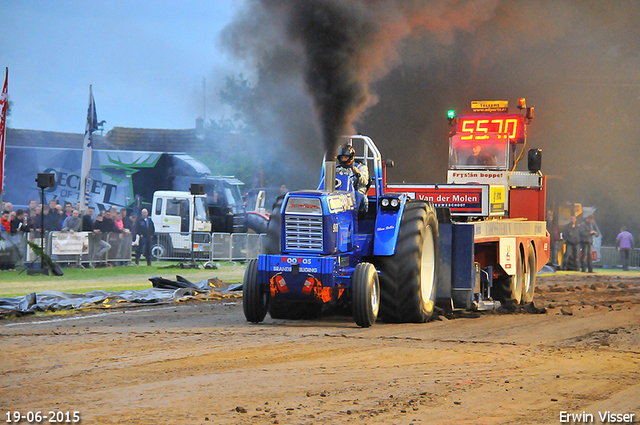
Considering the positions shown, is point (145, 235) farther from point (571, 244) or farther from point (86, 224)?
point (571, 244)

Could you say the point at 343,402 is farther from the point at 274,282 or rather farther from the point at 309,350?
the point at 274,282

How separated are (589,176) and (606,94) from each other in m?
3.27

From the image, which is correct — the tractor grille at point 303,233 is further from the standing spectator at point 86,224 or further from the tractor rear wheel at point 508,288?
the standing spectator at point 86,224

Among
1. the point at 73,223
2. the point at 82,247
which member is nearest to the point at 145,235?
the point at 73,223

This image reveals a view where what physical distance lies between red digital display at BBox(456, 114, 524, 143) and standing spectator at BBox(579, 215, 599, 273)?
1028 centimetres

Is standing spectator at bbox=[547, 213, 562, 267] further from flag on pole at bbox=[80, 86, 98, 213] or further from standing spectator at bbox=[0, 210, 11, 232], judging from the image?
standing spectator at bbox=[0, 210, 11, 232]

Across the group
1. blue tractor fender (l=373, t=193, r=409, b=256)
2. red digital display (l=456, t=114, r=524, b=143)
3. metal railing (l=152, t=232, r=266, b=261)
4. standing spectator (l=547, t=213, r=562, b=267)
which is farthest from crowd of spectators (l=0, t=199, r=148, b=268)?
standing spectator (l=547, t=213, r=562, b=267)

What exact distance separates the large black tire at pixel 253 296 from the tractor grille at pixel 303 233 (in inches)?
23.0

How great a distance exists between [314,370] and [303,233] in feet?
11.0

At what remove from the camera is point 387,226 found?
11.2 m

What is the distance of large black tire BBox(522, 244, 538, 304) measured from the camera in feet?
51.4

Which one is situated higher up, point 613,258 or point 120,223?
point 120,223

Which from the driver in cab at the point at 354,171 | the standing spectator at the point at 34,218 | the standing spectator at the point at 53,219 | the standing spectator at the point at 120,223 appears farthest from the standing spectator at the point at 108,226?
the driver in cab at the point at 354,171

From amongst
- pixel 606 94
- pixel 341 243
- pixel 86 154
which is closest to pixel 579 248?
pixel 606 94
